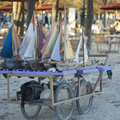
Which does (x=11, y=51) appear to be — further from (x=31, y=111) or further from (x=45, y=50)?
(x=31, y=111)

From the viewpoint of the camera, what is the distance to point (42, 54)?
16.6ft

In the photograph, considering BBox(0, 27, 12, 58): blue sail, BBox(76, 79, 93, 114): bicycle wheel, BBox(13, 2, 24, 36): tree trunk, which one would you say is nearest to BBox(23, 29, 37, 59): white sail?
BBox(0, 27, 12, 58): blue sail

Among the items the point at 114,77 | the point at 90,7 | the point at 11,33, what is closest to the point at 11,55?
the point at 11,33

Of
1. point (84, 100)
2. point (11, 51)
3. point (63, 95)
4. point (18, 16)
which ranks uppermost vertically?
point (18, 16)

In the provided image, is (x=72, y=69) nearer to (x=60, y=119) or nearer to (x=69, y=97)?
(x=69, y=97)

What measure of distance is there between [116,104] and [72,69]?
1.71 m

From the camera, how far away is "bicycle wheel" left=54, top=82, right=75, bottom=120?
4.73 metres

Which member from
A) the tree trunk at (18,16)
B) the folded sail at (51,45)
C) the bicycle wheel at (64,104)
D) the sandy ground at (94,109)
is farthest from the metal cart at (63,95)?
the tree trunk at (18,16)

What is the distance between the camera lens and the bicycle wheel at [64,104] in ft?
15.5

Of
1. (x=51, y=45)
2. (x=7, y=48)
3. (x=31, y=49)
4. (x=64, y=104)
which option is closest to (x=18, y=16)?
(x=7, y=48)

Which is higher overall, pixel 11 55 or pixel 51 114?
pixel 11 55

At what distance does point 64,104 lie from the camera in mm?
5125

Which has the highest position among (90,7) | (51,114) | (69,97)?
(90,7)

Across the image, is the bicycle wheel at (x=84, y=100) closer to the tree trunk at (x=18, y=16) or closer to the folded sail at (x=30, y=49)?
the folded sail at (x=30, y=49)
